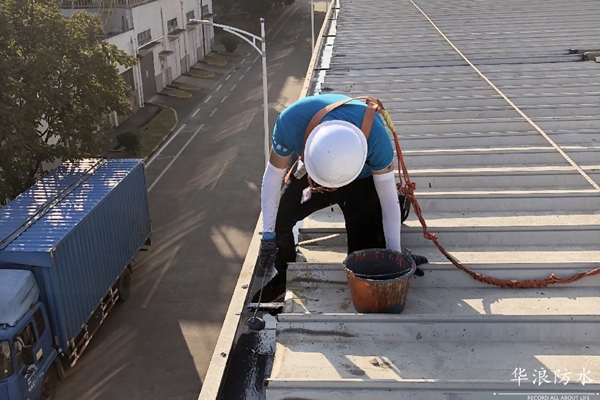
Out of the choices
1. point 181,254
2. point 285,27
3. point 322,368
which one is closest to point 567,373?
point 322,368

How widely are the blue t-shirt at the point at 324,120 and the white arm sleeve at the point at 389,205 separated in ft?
0.36

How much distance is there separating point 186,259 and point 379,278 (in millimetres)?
14484

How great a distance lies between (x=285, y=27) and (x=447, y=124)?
54924 mm

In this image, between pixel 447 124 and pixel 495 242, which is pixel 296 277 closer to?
pixel 495 242

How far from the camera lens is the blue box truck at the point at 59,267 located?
10914 mm

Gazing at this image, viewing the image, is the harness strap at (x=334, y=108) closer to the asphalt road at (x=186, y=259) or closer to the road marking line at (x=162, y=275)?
the asphalt road at (x=186, y=259)

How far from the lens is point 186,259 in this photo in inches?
745

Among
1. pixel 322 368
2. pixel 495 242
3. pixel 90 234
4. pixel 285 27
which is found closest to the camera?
pixel 322 368

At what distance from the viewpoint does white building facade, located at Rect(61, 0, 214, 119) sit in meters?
31.5

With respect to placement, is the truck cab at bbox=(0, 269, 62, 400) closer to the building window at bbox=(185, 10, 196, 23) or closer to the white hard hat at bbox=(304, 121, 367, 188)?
the white hard hat at bbox=(304, 121, 367, 188)

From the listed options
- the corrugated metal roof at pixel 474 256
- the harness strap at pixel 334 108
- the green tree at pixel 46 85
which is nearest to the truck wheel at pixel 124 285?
the green tree at pixel 46 85

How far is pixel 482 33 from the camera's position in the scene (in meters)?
17.1

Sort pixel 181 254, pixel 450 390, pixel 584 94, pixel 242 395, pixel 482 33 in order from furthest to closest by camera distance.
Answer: pixel 181 254 < pixel 482 33 < pixel 584 94 < pixel 242 395 < pixel 450 390

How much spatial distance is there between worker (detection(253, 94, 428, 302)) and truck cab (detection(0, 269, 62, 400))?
682 centimetres
